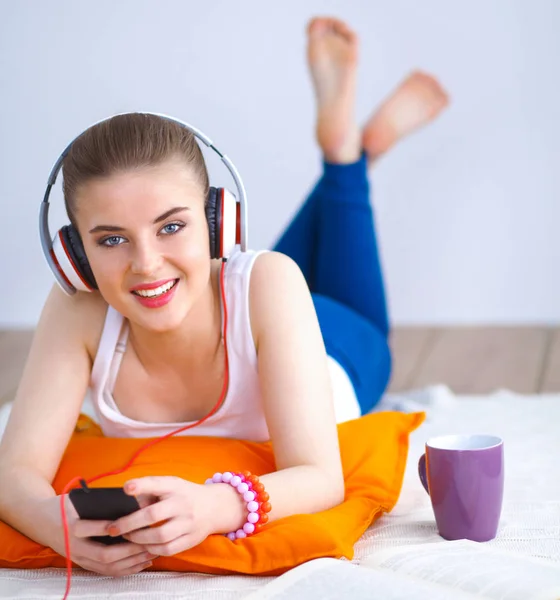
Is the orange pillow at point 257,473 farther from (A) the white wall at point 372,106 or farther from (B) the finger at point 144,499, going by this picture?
(A) the white wall at point 372,106

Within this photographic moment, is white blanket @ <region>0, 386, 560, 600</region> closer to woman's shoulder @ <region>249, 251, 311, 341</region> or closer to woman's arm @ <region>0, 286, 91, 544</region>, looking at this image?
woman's arm @ <region>0, 286, 91, 544</region>

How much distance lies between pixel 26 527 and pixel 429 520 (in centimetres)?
56

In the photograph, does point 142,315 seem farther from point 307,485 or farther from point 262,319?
point 307,485

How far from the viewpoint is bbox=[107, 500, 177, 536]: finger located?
1012 mm

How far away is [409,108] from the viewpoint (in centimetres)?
239

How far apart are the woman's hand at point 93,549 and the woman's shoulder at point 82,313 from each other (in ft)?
1.06

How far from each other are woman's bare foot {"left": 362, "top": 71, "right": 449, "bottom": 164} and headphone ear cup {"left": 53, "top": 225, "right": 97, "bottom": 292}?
113 centimetres

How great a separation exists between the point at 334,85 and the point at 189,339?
1.03 metres

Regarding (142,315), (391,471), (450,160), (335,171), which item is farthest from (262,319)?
(450,160)

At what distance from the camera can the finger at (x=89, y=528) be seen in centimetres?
104

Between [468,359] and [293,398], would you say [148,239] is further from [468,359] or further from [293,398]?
[468,359]

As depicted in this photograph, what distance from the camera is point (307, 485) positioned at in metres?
1.20

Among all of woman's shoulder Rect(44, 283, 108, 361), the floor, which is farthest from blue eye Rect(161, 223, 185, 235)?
the floor

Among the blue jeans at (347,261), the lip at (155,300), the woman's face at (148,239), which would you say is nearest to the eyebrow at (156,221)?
the woman's face at (148,239)
